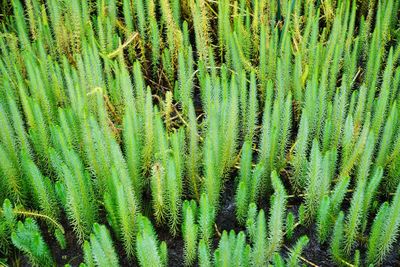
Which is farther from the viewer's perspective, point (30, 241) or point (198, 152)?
point (198, 152)

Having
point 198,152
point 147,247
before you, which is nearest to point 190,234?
point 147,247

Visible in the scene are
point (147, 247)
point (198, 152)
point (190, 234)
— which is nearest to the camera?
point (147, 247)

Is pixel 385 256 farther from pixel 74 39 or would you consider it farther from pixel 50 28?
pixel 50 28

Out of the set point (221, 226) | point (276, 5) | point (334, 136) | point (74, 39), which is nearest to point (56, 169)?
point (221, 226)

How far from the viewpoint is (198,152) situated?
1672 mm

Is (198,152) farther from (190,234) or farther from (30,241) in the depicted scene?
(30,241)

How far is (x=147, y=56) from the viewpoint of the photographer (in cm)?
225

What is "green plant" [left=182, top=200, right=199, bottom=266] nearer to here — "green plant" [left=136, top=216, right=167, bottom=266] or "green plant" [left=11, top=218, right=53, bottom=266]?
"green plant" [left=136, top=216, right=167, bottom=266]

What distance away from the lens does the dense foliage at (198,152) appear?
1453 mm

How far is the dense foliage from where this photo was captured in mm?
1453

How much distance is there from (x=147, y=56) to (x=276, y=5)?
56cm

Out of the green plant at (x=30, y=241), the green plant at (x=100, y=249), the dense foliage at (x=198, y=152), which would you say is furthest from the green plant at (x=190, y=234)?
the green plant at (x=30, y=241)

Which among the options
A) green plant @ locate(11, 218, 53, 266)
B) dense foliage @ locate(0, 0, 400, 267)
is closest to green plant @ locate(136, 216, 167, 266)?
dense foliage @ locate(0, 0, 400, 267)

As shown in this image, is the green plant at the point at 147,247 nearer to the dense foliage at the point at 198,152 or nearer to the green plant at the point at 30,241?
the dense foliage at the point at 198,152
